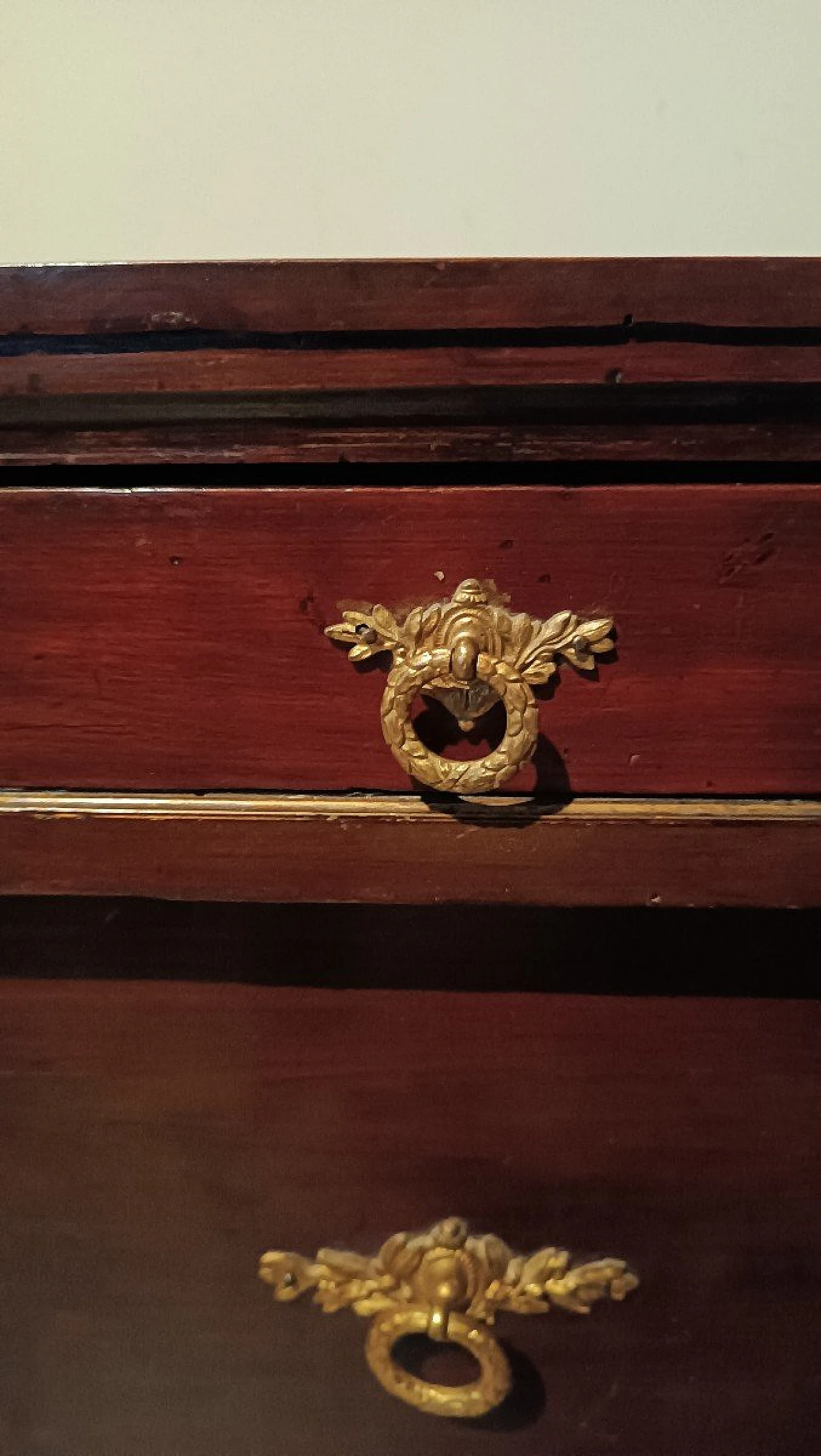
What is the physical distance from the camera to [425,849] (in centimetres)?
32

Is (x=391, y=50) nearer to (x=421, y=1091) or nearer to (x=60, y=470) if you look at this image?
(x=60, y=470)

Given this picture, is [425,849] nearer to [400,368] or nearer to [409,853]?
[409,853]

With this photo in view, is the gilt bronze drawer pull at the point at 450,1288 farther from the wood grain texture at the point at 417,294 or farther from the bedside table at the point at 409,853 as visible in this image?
the wood grain texture at the point at 417,294

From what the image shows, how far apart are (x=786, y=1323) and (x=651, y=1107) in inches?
5.0

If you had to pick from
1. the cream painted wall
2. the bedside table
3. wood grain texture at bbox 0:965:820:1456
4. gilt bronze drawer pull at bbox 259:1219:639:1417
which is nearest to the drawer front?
the bedside table

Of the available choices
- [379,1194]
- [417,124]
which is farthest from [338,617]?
[417,124]

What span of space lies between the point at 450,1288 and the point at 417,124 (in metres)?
0.76

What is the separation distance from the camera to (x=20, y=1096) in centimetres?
38

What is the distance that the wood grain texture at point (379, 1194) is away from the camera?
37cm

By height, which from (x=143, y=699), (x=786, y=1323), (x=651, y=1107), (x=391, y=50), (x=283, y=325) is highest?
(x=391, y=50)

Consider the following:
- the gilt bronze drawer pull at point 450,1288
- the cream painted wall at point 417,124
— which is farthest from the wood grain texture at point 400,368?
the cream painted wall at point 417,124

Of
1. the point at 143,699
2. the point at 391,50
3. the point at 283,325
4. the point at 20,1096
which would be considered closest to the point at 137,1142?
the point at 20,1096

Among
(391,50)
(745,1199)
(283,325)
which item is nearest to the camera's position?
(283,325)

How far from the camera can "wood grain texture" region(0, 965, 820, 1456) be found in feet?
1.20
